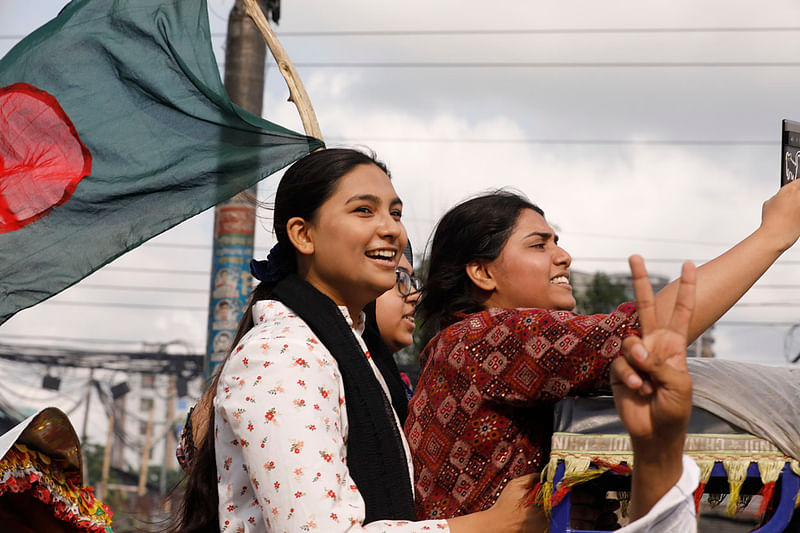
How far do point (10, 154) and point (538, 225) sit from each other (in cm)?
208

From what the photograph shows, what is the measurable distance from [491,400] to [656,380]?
77 centimetres

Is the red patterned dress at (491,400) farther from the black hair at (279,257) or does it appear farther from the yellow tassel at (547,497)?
the black hair at (279,257)

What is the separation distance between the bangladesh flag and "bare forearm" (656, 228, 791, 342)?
1950 millimetres

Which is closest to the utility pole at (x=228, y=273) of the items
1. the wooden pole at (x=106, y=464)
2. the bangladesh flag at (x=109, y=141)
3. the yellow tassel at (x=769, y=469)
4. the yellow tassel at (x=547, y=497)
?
the bangladesh flag at (x=109, y=141)

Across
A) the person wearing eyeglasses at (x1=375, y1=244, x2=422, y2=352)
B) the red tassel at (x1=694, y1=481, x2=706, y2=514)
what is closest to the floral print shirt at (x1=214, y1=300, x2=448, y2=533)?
the red tassel at (x1=694, y1=481, x2=706, y2=514)

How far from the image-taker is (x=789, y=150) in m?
2.09

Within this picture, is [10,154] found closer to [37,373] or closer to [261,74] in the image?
[261,74]

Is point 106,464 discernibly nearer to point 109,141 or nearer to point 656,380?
point 109,141

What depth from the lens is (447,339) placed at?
2436 mm

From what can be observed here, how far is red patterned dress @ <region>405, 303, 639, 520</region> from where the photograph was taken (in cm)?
211

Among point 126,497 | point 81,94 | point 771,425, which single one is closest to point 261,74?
point 81,94

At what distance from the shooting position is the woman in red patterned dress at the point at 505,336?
6.53 ft

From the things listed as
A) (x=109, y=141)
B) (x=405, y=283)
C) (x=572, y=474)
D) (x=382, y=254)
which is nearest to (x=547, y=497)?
(x=572, y=474)

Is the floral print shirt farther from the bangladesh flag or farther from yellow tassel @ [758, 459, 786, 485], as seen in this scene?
the bangladesh flag
